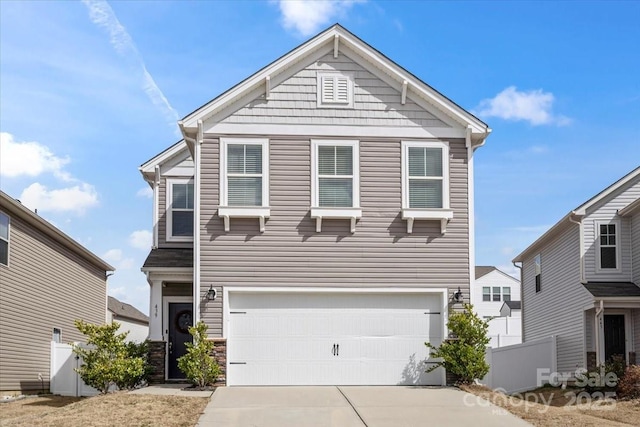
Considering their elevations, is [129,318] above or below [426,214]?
below

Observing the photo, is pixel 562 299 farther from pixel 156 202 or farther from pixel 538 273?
pixel 156 202

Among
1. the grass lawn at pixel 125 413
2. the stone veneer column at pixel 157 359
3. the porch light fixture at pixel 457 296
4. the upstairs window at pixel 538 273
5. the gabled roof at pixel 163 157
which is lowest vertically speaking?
the grass lawn at pixel 125 413

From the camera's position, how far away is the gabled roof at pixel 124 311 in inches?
1576

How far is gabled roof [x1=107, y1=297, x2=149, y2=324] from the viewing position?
4003 centimetres

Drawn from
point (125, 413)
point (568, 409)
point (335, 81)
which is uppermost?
point (335, 81)

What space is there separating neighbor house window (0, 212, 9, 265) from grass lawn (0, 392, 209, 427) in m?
5.98

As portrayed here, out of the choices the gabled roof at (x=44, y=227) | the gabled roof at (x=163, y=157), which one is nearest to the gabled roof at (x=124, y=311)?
the gabled roof at (x=44, y=227)

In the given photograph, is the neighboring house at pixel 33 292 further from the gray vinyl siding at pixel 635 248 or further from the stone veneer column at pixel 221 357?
the gray vinyl siding at pixel 635 248

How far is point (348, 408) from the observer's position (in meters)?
15.4

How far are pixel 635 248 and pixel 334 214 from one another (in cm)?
1173

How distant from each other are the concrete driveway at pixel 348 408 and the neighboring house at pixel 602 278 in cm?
914

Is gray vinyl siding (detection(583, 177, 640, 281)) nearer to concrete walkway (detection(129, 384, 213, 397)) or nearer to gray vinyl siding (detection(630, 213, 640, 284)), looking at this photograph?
gray vinyl siding (detection(630, 213, 640, 284))

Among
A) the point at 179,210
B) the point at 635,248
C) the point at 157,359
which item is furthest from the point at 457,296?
the point at 635,248

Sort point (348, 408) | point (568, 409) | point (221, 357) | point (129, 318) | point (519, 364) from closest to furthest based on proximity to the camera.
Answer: point (348, 408), point (568, 409), point (221, 357), point (519, 364), point (129, 318)
